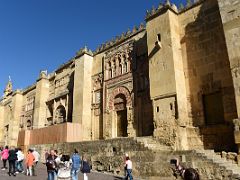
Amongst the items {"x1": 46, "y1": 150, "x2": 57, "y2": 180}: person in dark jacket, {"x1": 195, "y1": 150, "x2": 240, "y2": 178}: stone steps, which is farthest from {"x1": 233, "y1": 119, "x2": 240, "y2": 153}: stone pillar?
{"x1": 46, "y1": 150, "x2": 57, "y2": 180}: person in dark jacket

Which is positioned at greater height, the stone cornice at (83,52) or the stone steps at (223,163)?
the stone cornice at (83,52)

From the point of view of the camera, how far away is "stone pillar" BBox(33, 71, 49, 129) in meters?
22.3

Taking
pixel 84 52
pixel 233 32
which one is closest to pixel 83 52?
pixel 84 52

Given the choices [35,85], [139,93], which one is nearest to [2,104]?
[35,85]

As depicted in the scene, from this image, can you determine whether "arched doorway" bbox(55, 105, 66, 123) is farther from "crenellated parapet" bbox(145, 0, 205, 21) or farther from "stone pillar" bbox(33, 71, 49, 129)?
"crenellated parapet" bbox(145, 0, 205, 21)

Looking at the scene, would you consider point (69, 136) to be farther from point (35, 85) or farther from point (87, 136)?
point (35, 85)

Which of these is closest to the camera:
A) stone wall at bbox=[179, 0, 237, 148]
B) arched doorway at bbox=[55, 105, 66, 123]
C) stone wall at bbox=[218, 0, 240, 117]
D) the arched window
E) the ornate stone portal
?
stone wall at bbox=[218, 0, 240, 117]

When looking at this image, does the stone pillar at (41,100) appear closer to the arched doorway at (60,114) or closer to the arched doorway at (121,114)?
the arched doorway at (60,114)

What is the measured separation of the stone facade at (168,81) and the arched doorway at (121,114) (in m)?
0.03

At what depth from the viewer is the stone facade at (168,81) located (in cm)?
1065

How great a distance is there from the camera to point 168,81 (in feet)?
39.3

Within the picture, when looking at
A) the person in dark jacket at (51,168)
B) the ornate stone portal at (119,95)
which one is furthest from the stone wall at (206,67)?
the person in dark jacket at (51,168)

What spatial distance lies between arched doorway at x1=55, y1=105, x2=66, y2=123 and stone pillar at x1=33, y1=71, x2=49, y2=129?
2411 millimetres

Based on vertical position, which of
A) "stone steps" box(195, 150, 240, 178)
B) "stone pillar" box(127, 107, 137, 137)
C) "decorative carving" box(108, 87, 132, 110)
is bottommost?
"stone steps" box(195, 150, 240, 178)
